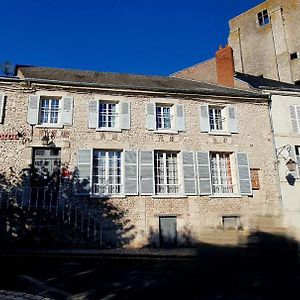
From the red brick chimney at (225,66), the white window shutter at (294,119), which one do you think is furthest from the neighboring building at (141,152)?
the red brick chimney at (225,66)

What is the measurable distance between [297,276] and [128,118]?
9564 mm

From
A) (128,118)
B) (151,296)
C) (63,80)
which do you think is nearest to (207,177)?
(128,118)

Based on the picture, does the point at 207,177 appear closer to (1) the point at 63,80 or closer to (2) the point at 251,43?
(1) the point at 63,80

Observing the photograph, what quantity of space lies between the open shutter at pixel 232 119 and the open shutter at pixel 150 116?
309 centimetres

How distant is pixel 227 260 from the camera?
3600 millimetres

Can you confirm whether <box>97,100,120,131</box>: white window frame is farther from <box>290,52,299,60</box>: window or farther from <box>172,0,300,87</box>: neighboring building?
<box>290,52,299,60</box>: window

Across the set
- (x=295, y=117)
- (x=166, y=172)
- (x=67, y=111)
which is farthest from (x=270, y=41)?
(x=67, y=111)

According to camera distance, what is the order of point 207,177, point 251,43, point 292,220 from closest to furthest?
point 292,220
point 207,177
point 251,43

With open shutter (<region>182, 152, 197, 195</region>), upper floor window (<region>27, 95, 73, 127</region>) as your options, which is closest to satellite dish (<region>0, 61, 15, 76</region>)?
upper floor window (<region>27, 95, 73, 127</region>)

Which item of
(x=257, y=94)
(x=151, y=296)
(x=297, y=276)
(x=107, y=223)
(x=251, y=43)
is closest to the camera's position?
(x=297, y=276)

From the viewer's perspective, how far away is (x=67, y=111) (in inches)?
460

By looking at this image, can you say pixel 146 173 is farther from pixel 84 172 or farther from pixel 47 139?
pixel 47 139

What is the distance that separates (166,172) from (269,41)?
1991cm

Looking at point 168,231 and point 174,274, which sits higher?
point 168,231
